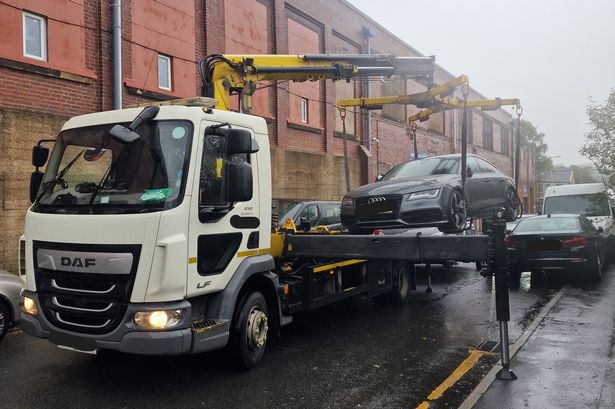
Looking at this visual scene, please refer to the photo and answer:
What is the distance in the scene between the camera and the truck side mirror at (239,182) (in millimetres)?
4660

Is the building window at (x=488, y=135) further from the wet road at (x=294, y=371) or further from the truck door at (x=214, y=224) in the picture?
the truck door at (x=214, y=224)

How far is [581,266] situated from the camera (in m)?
10.0

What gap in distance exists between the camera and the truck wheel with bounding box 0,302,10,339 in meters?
6.29

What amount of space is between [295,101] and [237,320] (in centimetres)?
1283

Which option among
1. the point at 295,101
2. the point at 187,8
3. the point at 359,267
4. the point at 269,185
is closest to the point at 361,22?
the point at 295,101

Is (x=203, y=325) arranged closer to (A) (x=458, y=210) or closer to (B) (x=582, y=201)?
(A) (x=458, y=210)

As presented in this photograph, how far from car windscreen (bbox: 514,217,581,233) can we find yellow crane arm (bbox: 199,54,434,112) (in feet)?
15.0

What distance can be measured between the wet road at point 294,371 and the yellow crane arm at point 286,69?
10.7ft

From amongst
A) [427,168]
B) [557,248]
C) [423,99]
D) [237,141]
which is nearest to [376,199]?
[427,168]

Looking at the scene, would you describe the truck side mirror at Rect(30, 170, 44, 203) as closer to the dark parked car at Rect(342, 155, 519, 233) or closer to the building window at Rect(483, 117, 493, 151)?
the dark parked car at Rect(342, 155, 519, 233)

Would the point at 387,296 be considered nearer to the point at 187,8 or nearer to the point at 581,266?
the point at 581,266

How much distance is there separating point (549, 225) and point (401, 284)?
3929 millimetres

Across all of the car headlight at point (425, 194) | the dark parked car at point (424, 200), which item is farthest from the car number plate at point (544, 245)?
the car headlight at point (425, 194)

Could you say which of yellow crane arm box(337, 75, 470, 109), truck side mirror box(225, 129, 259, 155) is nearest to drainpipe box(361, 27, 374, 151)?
yellow crane arm box(337, 75, 470, 109)
